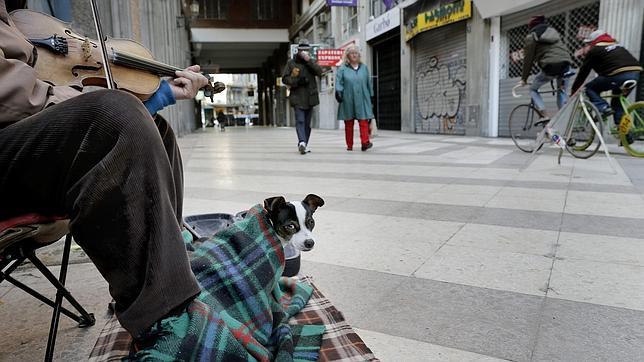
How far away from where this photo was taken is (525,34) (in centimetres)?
1109

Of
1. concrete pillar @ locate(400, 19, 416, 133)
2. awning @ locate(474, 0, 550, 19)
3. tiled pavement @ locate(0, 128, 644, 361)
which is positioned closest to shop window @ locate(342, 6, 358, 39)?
concrete pillar @ locate(400, 19, 416, 133)

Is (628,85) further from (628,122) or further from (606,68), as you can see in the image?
(628,122)

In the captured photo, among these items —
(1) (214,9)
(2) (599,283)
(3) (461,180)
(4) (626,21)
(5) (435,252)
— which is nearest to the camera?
(2) (599,283)

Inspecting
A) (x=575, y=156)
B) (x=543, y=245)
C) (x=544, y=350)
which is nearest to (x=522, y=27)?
(x=575, y=156)

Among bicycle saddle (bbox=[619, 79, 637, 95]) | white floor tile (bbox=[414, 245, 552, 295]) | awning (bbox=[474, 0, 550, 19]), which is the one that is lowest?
white floor tile (bbox=[414, 245, 552, 295])

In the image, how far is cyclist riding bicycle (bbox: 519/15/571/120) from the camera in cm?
686

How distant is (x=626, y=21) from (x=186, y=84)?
9.24 m

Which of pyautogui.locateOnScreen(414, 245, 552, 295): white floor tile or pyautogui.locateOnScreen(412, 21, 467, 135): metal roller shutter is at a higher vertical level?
pyautogui.locateOnScreen(412, 21, 467, 135): metal roller shutter

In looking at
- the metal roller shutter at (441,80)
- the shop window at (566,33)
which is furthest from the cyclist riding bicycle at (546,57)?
the metal roller shutter at (441,80)

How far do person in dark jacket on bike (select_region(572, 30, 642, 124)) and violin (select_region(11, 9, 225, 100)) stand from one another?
5.68 metres

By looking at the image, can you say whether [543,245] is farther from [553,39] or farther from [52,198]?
[553,39]

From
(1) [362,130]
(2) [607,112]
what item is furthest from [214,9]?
(2) [607,112]

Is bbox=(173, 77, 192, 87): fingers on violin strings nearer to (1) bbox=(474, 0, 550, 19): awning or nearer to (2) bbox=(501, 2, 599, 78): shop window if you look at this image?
(2) bbox=(501, 2, 599, 78): shop window

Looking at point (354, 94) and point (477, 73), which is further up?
point (477, 73)
